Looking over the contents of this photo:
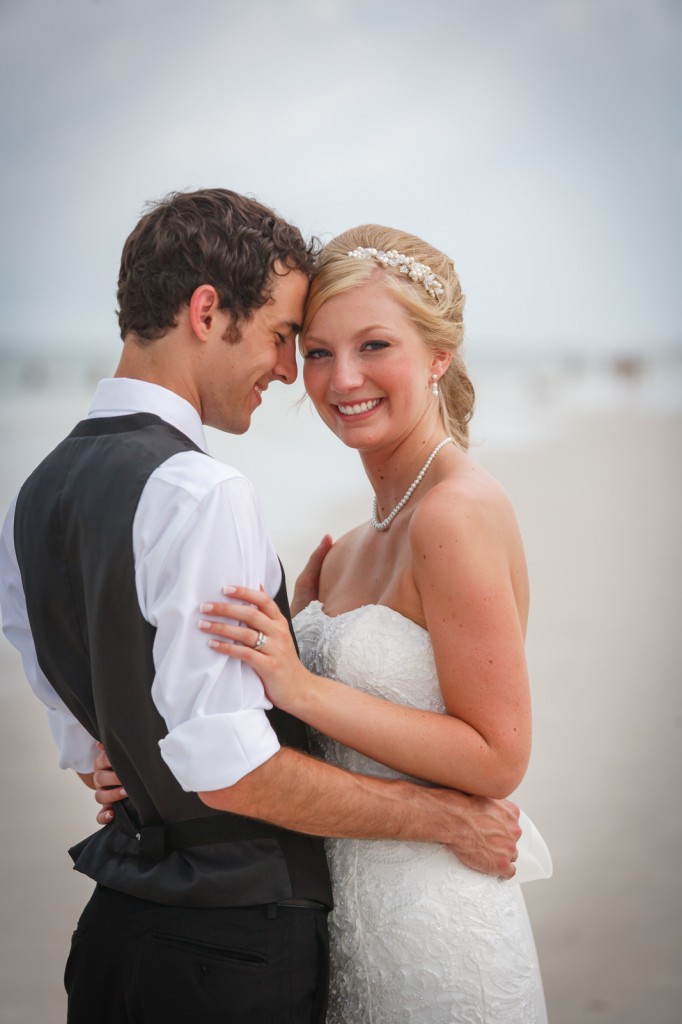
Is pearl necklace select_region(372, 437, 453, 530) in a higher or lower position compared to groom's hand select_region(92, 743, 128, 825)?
higher

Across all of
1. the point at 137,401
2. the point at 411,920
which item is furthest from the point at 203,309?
the point at 411,920

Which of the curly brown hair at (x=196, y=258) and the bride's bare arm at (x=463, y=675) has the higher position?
the curly brown hair at (x=196, y=258)

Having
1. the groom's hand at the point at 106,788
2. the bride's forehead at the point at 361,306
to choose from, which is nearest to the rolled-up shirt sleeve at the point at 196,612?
the groom's hand at the point at 106,788

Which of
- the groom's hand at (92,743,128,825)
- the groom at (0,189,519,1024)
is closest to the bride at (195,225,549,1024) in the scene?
the groom at (0,189,519,1024)

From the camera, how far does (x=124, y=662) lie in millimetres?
1953

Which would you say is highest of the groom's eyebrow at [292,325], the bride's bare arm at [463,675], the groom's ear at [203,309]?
the groom's eyebrow at [292,325]

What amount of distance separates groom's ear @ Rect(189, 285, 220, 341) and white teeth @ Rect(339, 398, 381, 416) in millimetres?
574

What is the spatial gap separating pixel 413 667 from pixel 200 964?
29.9 inches

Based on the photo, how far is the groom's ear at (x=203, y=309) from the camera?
7.19ft

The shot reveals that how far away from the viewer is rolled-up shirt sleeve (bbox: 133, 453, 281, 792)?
1848mm

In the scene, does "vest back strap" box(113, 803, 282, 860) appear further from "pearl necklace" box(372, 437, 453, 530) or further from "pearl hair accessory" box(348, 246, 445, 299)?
"pearl hair accessory" box(348, 246, 445, 299)

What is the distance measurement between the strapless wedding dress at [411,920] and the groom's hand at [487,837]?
4 cm

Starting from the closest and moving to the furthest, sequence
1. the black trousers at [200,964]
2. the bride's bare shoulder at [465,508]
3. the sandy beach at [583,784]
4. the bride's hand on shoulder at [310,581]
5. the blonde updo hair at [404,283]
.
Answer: the black trousers at [200,964], the bride's bare shoulder at [465,508], the blonde updo hair at [404,283], the bride's hand on shoulder at [310,581], the sandy beach at [583,784]

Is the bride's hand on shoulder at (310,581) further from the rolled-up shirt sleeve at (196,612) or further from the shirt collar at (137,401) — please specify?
the rolled-up shirt sleeve at (196,612)
